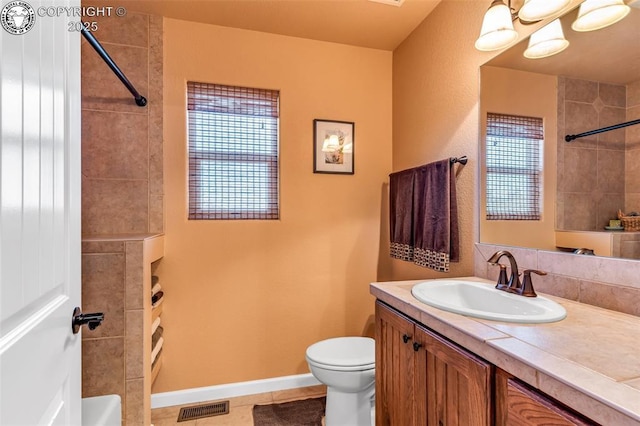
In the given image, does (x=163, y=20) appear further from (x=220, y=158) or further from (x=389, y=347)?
(x=389, y=347)

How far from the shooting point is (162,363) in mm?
1985

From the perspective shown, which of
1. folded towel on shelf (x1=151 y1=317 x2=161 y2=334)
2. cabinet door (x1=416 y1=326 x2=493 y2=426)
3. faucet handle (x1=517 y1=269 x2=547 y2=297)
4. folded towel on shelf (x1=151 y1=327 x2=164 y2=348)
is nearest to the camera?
cabinet door (x1=416 y1=326 x2=493 y2=426)

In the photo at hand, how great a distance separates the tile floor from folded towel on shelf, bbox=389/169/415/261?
47.2 inches

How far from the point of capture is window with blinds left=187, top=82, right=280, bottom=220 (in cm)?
209

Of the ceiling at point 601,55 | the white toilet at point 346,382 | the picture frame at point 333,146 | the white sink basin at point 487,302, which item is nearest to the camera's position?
the white sink basin at point 487,302

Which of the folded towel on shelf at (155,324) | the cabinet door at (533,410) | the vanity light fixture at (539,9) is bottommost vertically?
the folded towel on shelf at (155,324)

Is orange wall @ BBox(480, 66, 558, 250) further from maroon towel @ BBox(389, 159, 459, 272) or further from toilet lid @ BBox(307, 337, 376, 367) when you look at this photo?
toilet lid @ BBox(307, 337, 376, 367)

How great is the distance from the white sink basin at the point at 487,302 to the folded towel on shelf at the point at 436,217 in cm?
27

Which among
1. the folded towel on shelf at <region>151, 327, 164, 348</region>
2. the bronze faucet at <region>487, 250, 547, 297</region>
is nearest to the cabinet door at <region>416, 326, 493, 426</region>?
the bronze faucet at <region>487, 250, 547, 297</region>

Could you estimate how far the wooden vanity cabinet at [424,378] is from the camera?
81 cm

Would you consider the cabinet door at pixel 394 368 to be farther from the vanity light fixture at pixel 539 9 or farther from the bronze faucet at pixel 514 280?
the vanity light fixture at pixel 539 9

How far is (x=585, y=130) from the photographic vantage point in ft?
3.73

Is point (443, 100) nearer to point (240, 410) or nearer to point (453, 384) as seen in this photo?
point (453, 384)

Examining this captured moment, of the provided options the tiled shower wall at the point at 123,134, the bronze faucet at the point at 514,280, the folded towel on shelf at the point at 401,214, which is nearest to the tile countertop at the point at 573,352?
the bronze faucet at the point at 514,280
